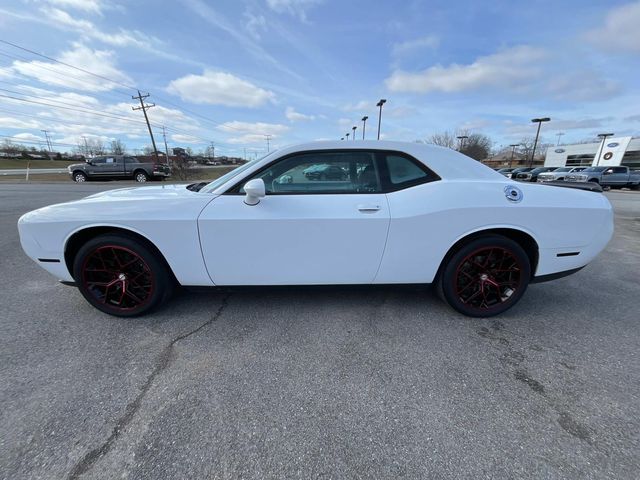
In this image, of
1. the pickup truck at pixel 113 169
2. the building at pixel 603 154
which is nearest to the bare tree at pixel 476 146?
the building at pixel 603 154

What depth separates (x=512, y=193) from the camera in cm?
239

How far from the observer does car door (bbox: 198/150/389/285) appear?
2.26 metres

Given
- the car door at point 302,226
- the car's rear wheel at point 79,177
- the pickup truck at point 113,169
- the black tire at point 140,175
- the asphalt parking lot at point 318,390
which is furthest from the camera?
the black tire at point 140,175

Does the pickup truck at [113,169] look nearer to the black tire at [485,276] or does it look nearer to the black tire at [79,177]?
the black tire at [79,177]

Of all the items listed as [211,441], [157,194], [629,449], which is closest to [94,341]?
[157,194]

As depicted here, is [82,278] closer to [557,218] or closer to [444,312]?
[444,312]

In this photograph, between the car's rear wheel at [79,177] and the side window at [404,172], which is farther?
the car's rear wheel at [79,177]

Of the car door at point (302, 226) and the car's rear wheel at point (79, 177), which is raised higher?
the car door at point (302, 226)

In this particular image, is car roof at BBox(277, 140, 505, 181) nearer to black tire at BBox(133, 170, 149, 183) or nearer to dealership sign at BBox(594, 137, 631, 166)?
black tire at BBox(133, 170, 149, 183)

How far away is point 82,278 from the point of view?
2.44 meters

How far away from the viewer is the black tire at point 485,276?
246 cm

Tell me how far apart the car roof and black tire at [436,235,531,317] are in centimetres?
58

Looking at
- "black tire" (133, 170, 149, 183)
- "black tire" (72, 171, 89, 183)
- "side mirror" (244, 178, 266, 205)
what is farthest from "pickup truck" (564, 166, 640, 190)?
"black tire" (72, 171, 89, 183)

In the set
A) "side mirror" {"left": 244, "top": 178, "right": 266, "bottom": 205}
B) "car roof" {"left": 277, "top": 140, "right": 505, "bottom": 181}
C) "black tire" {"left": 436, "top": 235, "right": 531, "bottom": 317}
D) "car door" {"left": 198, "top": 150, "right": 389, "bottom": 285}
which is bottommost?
"black tire" {"left": 436, "top": 235, "right": 531, "bottom": 317}
